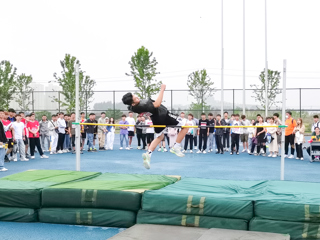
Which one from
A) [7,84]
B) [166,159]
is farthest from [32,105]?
[166,159]

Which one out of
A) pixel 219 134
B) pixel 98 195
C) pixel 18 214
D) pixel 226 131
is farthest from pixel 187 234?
pixel 226 131

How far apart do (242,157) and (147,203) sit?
986 centimetres

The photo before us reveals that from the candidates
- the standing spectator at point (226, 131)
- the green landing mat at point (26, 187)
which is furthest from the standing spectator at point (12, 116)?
the standing spectator at point (226, 131)

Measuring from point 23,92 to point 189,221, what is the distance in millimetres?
27899

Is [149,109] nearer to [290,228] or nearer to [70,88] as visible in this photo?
[290,228]

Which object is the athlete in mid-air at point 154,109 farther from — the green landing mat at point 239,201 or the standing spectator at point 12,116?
the standing spectator at point 12,116

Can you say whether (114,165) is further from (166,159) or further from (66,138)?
(66,138)

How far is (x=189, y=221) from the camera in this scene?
17.3 feet

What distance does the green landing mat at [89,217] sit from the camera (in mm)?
5609

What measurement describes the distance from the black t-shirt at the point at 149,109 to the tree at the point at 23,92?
80.7 ft

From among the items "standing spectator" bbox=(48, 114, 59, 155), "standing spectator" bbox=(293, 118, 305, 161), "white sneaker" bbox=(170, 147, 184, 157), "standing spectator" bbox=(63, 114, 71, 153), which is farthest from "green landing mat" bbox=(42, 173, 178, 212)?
"standing spectator" bbox=(63, 114, 71, 153)

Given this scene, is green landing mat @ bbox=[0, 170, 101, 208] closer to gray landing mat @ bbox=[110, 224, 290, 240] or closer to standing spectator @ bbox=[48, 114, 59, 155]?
gray landing mat @ bbox=[110, 224, 290, 240]

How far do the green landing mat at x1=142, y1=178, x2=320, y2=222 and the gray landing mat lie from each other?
1.05 ft

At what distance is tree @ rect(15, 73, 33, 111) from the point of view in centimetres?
3058
